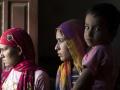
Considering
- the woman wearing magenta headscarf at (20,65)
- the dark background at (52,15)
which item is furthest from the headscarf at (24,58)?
the dark background at (52,15)

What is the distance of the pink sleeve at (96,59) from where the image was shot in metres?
1.42

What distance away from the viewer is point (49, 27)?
3650 millimetres

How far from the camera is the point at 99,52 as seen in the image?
1465 mm

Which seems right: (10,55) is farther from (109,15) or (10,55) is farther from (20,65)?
(109,15)

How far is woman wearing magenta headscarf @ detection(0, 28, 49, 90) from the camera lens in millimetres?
2160

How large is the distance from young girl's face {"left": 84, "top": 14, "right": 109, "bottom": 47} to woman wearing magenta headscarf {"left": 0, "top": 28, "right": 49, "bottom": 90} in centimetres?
71

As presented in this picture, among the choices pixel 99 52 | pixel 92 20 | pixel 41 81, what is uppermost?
pixel 92 20

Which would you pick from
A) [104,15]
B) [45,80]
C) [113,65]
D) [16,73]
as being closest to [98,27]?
[104,15]

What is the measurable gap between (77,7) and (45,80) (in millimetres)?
1634

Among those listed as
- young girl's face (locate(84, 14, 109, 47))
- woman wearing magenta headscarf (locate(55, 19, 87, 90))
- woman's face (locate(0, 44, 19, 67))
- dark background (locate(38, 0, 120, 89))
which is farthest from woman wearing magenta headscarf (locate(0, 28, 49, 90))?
dark background (locate(38, 0, 120, 89))

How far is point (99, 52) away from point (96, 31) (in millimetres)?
92

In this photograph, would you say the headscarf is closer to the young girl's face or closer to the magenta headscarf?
the magenta headscarf

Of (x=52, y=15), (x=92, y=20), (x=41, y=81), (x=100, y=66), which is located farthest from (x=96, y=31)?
(x=52, y=15)

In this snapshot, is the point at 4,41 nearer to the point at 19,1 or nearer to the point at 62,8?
the point at 19,1
